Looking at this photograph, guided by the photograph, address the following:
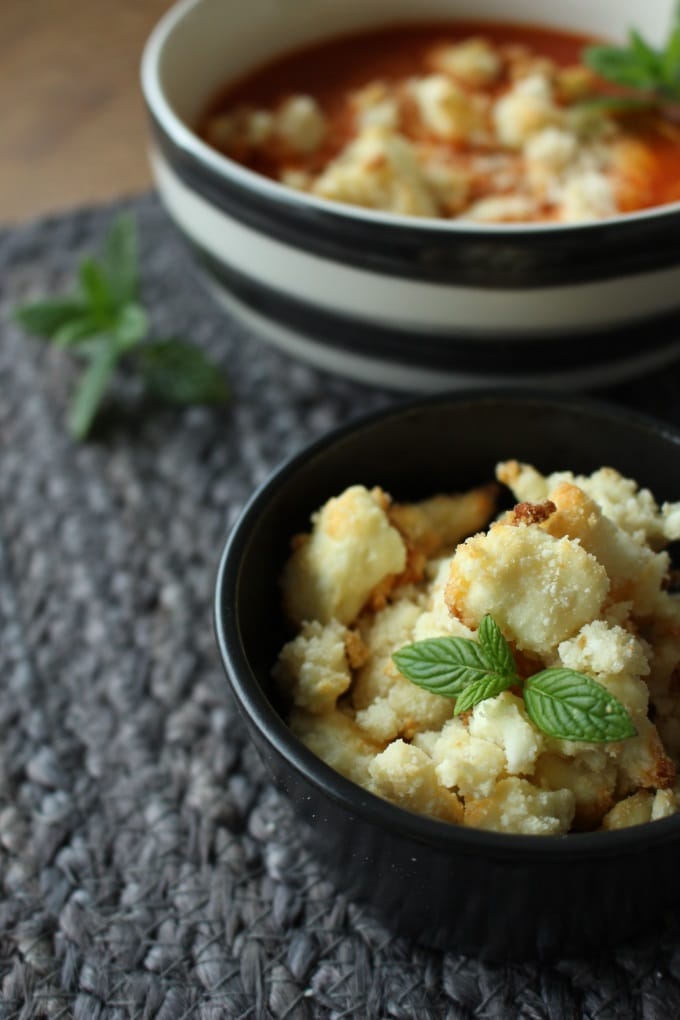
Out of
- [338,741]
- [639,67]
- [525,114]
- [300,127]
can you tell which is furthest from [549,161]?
[338,741]

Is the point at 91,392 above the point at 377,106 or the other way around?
the other way around

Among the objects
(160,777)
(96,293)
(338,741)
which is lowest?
(160,777)

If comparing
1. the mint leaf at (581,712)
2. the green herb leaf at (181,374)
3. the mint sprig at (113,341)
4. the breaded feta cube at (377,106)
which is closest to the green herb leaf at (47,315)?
the mint sprig at (113,341)

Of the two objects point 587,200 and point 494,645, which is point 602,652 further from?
point 587,200

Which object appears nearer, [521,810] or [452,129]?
[521,810]

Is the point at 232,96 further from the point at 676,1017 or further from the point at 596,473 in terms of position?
the point at 676,1017

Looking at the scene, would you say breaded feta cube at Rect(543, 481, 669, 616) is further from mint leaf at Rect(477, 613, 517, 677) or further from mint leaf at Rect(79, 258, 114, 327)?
mint leaf at Rect(79, 258, 114, 327)

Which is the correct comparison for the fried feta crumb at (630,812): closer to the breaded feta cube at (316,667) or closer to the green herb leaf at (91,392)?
the breaded feta cube at (316,667)
